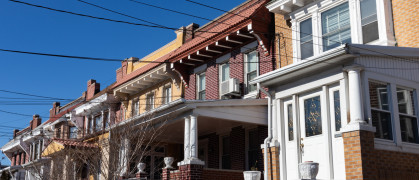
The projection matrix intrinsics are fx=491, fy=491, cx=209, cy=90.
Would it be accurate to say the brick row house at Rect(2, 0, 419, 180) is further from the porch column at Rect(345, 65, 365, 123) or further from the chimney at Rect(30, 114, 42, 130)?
the chimney at Rect(30, 114, 42, 130)

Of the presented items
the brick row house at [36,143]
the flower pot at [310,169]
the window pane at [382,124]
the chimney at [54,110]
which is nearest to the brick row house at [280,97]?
the window pane at [382,124]

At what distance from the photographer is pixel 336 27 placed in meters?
15.2

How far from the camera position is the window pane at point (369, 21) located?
1414cm

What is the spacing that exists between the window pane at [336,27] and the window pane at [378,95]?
2.93m

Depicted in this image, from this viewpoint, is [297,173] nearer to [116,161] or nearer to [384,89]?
[384,89]

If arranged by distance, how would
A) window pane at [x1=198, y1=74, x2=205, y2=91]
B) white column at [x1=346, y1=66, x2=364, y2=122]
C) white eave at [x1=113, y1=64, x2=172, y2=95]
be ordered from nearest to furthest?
white column at [x1=346, y1=66, x2=364, y2=122]
window pane at [x1=198, y1=74, x2=205, y2=91]
white eave at [x1=113, y1=64, x2=172, y2=95]

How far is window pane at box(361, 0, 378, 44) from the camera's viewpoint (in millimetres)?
14141

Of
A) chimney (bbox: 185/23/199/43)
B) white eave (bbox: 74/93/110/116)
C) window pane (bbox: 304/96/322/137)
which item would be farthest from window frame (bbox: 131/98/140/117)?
window pane (bbox: 304/96/322/137)

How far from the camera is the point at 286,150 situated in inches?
533

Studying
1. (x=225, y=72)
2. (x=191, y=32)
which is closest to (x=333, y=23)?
(x=225, y=72)

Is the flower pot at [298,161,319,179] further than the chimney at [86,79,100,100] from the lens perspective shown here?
No

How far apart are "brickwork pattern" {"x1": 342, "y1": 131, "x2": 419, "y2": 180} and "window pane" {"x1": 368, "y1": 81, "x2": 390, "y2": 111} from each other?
102 centimetres

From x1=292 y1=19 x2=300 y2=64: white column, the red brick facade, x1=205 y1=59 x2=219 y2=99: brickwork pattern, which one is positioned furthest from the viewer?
x1=205 y1=59 x2=219 y2=99: brickwork pattern

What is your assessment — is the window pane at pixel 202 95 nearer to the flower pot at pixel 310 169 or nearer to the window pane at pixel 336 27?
the window pane at pixel 336 27
